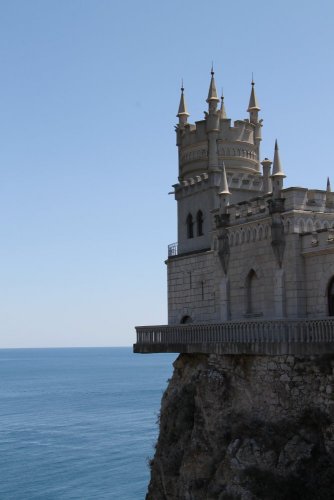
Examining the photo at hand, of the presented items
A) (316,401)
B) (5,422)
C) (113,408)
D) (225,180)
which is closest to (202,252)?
(225,180)

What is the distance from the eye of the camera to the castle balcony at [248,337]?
965 inches

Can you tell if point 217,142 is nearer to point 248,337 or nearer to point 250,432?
point 248,337

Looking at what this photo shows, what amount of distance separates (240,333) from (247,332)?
57 centimetres

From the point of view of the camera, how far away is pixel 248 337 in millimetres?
27438

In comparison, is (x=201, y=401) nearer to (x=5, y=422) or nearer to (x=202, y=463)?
(x=202, y=463)

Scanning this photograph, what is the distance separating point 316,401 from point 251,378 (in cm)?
375

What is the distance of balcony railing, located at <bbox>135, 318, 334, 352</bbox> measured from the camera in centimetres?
2466

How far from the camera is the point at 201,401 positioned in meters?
30.5

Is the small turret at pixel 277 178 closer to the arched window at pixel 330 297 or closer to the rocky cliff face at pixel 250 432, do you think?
the arched window at pixel 330 297

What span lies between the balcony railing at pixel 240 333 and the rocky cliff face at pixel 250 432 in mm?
816

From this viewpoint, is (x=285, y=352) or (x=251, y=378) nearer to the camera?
(x=285, y=352)

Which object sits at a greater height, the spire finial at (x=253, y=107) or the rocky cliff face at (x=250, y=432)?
the spire finial at (x=253, y=107)

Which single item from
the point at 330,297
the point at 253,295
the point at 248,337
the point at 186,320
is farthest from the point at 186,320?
the point at 330,297

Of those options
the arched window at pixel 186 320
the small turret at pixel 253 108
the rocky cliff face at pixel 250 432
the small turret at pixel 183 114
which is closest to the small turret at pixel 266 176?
the small turret at pixel 253 108
